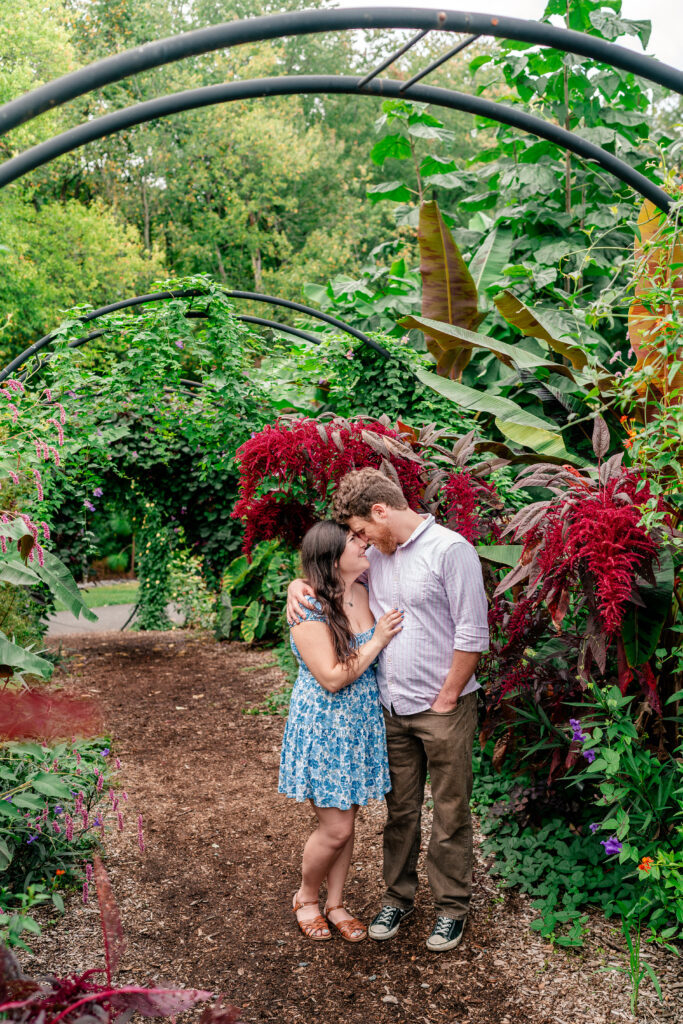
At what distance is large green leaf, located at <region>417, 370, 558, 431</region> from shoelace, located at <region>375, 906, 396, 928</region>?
261 cm

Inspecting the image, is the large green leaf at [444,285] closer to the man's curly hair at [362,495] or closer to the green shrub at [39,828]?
the man's curly hair at [362,495]

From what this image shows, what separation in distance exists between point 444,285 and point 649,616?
12.9 ft

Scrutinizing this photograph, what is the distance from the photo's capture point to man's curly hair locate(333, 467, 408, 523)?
2875mm

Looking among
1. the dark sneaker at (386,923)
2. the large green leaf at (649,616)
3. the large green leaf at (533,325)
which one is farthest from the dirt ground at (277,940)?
the large green leaf at (533,325)

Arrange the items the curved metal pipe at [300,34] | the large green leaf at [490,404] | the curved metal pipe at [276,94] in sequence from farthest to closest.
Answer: the large green leaf at [490,404], the curved metal pipe at [276,94], the curved metal pipe at [300,34]

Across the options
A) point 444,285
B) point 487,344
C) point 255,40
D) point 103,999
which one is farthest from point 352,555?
point 444,285

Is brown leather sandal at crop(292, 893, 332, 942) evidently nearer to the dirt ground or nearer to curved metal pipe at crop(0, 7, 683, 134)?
the dirt ground

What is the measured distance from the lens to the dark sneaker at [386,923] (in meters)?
3.01

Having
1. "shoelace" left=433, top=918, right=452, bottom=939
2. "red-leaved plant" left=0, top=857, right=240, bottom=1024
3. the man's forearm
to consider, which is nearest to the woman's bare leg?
"shoelace" left=433, top=918, right=452, bottom=939

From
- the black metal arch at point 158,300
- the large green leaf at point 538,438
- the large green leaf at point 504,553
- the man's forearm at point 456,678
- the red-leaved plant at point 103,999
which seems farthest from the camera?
the black metal arch at point 158,300

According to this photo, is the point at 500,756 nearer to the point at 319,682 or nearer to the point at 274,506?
the point at 319,682

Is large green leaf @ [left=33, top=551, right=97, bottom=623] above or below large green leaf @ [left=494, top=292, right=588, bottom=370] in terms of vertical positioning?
below

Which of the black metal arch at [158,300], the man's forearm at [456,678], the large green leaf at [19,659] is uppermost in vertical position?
the black metal arch at [158,300]

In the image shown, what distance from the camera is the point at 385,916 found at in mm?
3055
